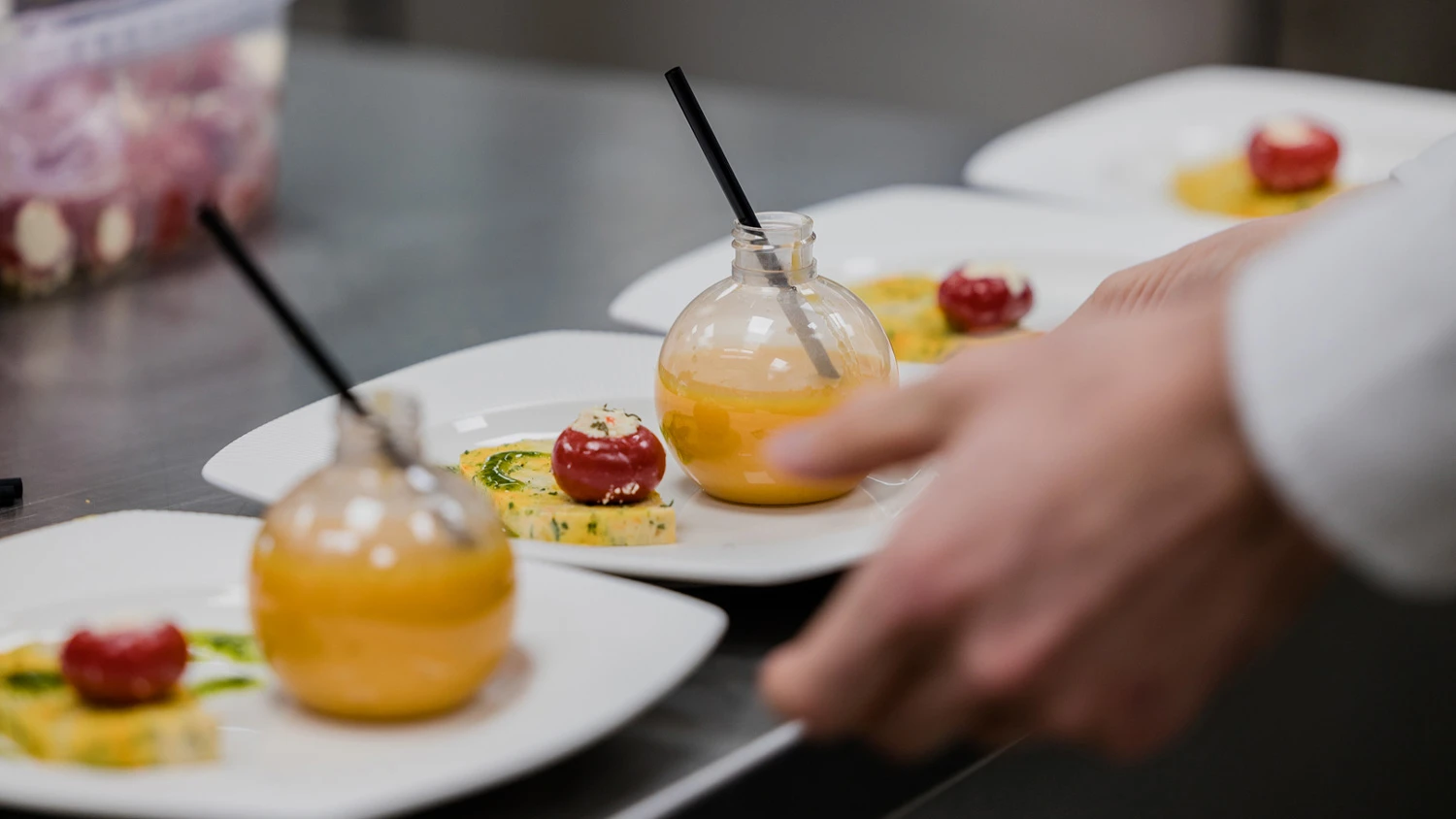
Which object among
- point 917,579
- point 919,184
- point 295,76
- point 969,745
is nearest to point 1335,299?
point 917,579

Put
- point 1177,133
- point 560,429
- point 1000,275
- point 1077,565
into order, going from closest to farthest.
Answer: point 1077,565 → point 560,429 → point 1000,275 → point 1177,133

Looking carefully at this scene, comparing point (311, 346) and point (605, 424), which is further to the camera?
point (605, 424)

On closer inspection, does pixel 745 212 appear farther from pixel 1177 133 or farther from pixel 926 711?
pixel 1177 133

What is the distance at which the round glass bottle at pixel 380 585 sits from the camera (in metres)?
0.86

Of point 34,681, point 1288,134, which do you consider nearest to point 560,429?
Answer: point 34,681

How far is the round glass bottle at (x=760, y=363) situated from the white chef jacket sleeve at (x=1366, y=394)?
0.52 metres

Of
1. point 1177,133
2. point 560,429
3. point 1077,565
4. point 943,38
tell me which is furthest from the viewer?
point 943,38

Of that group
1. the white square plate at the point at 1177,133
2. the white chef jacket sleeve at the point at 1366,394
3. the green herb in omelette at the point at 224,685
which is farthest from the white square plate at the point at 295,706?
the white square plate at the point at 1177,133

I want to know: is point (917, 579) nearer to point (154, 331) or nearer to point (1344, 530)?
point (1344, 530)

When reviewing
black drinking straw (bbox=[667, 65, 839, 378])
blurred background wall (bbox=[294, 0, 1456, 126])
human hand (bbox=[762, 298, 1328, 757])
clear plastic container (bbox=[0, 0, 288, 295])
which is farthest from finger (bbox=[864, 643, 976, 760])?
blurred background wall (bbox=[294, 0, 1456, 126])

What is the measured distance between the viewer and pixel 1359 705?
195 cm

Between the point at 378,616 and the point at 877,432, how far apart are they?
0.28 metres

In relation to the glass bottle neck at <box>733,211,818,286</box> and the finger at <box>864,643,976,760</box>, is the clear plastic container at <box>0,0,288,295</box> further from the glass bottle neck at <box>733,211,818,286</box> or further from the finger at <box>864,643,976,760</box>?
the finger at <box>864,643,976,760</box>

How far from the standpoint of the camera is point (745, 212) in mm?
1233
